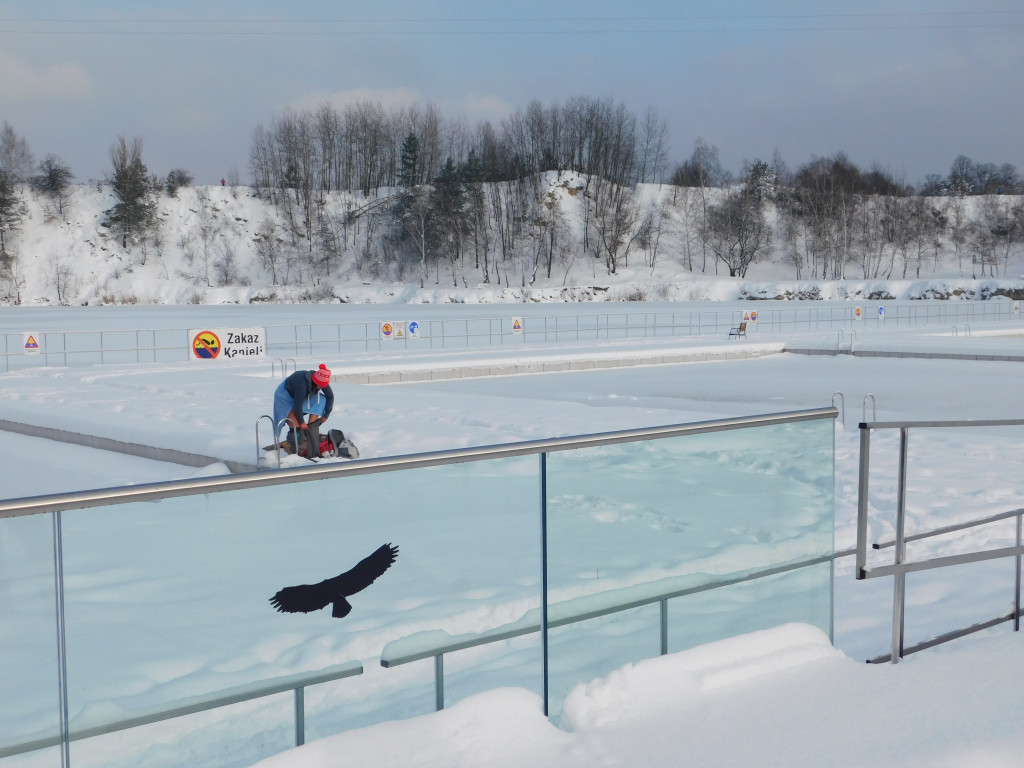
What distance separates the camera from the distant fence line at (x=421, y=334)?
30.7 meters

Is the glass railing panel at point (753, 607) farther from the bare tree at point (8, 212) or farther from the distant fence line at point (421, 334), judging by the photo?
the bare tree at point (8, 212)

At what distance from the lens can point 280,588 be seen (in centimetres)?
307

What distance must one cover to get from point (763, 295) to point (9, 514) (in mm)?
83326

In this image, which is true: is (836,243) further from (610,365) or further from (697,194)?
(610,365)

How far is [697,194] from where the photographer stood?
104375 mm

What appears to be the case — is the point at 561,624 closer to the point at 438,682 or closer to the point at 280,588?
the point at 438,682

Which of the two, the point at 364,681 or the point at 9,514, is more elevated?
the point at 9,514

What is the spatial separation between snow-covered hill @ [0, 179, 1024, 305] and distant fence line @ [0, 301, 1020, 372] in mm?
23957

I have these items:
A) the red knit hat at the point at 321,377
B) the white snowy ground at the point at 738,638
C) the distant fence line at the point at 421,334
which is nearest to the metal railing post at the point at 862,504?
the white snowy ground at the point at 738,638

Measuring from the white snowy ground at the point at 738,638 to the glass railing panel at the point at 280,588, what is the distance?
0.15m

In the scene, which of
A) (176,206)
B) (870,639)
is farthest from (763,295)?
(870,639)

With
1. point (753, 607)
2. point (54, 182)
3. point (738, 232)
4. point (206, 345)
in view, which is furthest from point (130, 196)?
point (753, 607)

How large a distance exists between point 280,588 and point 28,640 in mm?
697

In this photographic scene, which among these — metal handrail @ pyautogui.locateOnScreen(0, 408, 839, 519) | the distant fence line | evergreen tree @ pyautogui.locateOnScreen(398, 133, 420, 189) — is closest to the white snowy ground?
metal handrail @ pyautogui.locateOnScreen(0, 408, 839, 519)
